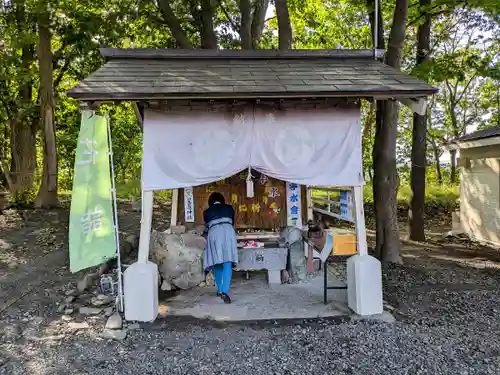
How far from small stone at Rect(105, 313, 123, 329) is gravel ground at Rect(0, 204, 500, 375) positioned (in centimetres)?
15

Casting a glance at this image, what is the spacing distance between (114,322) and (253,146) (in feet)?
10.1

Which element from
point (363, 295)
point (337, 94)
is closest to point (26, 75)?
point (337, 94)

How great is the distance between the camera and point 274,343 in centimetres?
511

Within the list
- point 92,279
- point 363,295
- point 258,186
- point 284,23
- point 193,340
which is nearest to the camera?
point 193,340

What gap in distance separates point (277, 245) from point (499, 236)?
28.1 ft

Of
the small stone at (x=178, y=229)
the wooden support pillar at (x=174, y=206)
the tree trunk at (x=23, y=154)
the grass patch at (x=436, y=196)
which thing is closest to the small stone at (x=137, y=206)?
the tree trunk at (x=23, y=154)

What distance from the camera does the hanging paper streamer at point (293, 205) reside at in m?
8.20

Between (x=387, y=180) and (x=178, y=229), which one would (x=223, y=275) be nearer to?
(x=178, y=229)

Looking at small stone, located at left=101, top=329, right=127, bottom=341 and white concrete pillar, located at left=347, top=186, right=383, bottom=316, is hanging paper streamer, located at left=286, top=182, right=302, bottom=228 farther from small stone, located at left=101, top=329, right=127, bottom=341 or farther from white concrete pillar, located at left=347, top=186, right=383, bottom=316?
small stone, located at left=101, top=329, right=127, bottom=341

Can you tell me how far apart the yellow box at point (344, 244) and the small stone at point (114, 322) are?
10.5ft

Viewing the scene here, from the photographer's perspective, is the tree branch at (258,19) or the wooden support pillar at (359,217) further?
the tree branch at (258,19)

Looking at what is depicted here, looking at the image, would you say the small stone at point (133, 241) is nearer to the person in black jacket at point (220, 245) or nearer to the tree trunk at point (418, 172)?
the person in black jacket at point (220, 245)

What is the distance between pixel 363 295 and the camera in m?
5.97

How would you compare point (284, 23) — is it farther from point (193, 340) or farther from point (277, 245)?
point (193, 340)
